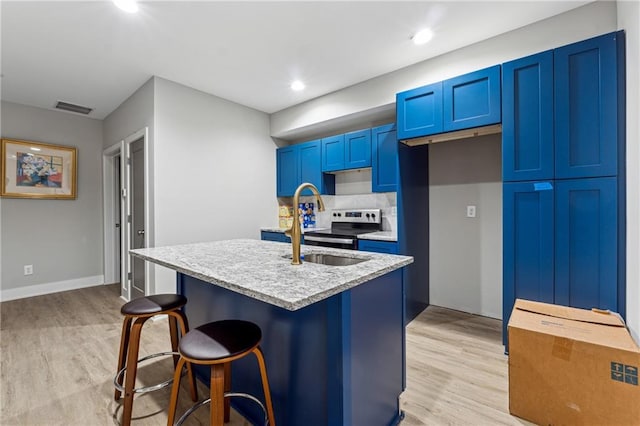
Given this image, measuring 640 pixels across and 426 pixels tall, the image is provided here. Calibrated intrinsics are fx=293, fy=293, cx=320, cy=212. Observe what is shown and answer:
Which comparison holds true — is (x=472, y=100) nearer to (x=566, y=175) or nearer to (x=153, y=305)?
(x=566, y=175)

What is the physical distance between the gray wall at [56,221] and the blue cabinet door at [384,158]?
14.0 feet

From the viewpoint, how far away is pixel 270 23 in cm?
231

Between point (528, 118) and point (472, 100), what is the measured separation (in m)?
0.45

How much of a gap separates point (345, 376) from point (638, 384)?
1376 mm

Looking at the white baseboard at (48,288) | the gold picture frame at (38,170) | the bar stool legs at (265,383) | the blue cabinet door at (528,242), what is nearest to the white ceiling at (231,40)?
the gold picture frame at (38,170)

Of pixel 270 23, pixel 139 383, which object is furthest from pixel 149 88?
pixel 139 383

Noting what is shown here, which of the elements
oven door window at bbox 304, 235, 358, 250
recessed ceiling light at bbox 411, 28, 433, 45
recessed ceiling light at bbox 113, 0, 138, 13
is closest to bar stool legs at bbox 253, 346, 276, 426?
oven door window at bbox 304, 235, 358, 250

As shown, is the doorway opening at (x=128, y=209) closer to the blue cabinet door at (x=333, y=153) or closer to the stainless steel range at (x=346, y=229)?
the stainless steel range at (x=346, y=229)

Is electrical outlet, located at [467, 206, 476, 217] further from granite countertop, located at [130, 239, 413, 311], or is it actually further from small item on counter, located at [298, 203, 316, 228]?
small item on counter, located at [298, 203, 316, 228]

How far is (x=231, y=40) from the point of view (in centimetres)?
254

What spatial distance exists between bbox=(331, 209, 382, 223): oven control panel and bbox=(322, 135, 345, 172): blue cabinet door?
0.62 m

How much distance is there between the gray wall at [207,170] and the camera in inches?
126

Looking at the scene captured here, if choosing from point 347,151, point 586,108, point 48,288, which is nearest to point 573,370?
point 586,108

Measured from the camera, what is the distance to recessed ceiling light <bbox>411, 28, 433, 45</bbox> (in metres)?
2.39
